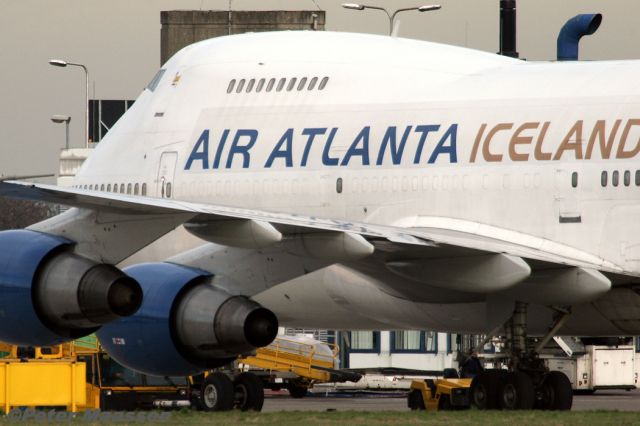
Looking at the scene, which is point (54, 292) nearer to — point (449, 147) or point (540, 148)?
point (449, 147)

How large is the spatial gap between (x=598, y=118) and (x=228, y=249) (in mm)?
5921

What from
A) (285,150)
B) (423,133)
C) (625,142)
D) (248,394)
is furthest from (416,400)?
(625,142)

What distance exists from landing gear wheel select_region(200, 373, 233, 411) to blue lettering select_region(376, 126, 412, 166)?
5.28 metres

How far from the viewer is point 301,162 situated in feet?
91.9

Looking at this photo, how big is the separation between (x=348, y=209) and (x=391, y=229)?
14.1ft

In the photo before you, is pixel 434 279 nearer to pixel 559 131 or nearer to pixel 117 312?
pixel 559 131

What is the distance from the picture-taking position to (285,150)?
92.7 ft

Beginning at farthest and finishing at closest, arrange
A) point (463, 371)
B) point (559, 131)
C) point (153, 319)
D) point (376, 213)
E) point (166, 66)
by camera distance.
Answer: point (463, 371), point (166, 66), point (376, 213), point (559, 131), point (153, 319)

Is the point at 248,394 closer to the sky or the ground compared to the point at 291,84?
closer to the ground

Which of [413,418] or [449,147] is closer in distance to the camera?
[413,418]

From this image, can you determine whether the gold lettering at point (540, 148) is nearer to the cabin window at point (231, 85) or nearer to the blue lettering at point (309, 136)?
the blue lettering at point (309, 136)

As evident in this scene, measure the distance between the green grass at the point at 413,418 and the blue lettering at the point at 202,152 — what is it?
242 inches

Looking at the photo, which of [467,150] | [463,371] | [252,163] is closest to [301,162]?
[252,163]

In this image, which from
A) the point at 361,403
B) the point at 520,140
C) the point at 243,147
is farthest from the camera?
the point at 361,403
